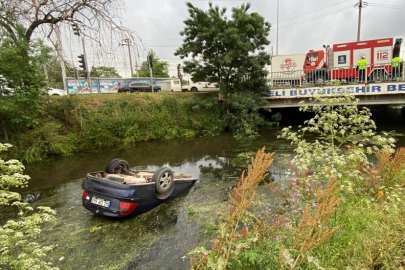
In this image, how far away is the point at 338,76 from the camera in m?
14.3

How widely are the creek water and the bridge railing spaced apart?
6.27m

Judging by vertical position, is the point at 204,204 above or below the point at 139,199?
below

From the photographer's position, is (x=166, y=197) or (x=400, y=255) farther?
(x=166, y=197)

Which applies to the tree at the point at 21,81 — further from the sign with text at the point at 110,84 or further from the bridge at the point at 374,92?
the sign with text at the point at 110,84

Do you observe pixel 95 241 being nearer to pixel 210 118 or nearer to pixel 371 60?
pixel 210 118

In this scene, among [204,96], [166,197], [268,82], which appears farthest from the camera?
[204,96]

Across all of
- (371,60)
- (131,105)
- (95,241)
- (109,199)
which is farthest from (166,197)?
(371,60)

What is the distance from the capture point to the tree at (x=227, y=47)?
12.6 metres

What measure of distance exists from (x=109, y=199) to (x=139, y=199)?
54 cm

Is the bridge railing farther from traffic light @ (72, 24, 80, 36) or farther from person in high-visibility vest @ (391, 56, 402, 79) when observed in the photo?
traffic light @ (72, 24, 80, 36)

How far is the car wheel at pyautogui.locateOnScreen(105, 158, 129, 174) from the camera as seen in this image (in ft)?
17.7

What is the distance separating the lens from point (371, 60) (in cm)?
1498

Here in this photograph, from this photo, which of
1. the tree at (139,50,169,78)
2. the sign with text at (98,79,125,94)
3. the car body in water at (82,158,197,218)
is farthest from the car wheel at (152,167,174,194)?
the tree at (139,50,169,78)

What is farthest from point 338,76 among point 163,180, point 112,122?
point 163,180
